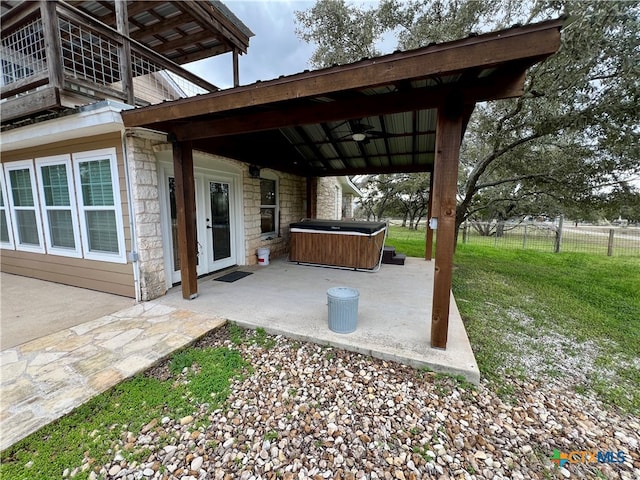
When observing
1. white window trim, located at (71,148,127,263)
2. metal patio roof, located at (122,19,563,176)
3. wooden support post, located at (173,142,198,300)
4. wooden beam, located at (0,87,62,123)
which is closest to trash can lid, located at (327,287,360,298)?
metal patio roof, located at (122,19,563,176)

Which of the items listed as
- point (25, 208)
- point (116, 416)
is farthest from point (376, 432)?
point (25, 208)

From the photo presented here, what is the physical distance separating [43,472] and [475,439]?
8.21 ft

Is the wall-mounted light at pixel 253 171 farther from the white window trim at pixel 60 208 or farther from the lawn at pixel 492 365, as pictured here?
the lawn at pixel 492 365

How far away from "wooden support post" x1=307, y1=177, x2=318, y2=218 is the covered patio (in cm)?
314

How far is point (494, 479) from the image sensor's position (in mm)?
1500

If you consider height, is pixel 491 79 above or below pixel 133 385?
above

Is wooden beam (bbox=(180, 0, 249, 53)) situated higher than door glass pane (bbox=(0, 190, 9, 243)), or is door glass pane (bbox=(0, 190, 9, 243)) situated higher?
wooden beam (bbox=(180, 0, 249, 53))

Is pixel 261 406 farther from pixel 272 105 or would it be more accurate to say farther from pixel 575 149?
pixel 575 149

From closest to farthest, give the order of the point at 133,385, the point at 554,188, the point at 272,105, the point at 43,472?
the point at 43,472 < the point at 133,385 < the point at 272,105 < the point at 554,188

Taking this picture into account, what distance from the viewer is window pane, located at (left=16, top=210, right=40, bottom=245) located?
16.4 ft

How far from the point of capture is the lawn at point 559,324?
2.53 metres

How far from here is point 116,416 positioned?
1.87 m

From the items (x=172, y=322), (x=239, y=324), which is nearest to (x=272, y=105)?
(x=239, y=324)

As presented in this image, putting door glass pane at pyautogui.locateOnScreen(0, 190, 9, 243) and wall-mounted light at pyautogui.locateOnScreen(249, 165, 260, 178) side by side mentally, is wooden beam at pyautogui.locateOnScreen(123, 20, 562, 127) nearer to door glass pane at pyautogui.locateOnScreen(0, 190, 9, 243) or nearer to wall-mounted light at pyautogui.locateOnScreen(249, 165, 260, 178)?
wall-mounted light at pyautogui.locateOnScreen(249, 165, 260, 178)
